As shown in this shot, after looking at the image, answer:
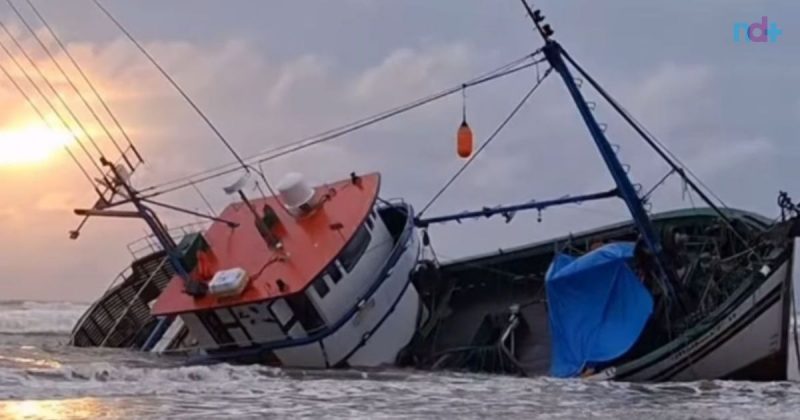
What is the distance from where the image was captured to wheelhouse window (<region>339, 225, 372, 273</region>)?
1784cm

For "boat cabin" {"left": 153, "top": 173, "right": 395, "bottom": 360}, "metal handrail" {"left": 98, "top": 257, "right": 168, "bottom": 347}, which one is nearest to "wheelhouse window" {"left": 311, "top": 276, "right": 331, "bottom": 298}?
"boat cabin" {"left": 153, "top": 173, "right": 395, "bottom": 360}

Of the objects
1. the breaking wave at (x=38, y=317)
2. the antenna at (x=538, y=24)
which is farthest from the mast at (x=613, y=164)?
the breaking wave at (x=38, y=317)

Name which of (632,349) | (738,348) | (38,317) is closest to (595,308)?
(632,349)

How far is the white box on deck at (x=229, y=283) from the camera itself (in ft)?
56.6

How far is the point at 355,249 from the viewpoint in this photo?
715 inches

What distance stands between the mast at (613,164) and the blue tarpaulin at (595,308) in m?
0.42

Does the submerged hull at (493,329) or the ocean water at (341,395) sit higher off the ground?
the submerged hull at (493,329)

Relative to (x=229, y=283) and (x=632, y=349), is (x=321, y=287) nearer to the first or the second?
(x=229, y=283)

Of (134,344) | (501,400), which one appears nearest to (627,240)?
(501,400)

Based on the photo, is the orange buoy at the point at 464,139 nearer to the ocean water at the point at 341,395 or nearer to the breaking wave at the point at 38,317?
the ocean water at the point at 341,395

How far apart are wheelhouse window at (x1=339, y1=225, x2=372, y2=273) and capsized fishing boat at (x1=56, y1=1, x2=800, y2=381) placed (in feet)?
0.12

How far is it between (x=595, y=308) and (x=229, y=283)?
5758 millimetres

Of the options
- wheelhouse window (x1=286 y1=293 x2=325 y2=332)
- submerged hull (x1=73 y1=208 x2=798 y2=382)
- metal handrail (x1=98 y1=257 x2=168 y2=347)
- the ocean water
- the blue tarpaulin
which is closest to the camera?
the ocean water

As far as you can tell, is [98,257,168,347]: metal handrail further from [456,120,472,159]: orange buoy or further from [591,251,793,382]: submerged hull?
[591,251,793,382]: submerged hull
